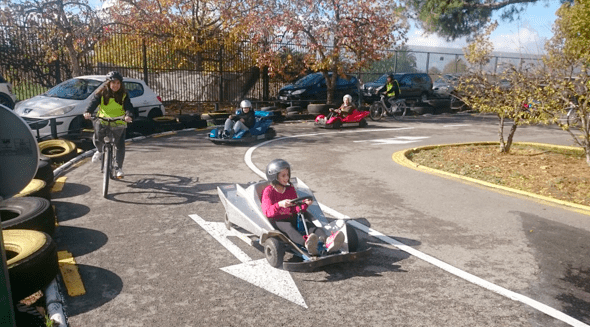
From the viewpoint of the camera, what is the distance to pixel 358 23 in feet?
75.4

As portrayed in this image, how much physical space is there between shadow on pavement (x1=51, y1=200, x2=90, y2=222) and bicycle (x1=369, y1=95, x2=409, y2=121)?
52.1ft

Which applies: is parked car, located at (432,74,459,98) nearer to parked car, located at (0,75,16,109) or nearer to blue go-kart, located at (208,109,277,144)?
blue go-kart, located at (208,109,277,144)

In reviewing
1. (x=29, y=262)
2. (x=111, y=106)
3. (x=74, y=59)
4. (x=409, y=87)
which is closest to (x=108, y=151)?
(x=111, y=106)

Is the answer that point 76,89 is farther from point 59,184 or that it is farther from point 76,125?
point 59,184

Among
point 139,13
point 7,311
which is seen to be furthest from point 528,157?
point 139,13

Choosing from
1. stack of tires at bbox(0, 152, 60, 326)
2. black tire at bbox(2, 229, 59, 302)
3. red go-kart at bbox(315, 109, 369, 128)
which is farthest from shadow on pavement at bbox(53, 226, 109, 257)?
red go-kart at bbox(315, 109, 369, 128)

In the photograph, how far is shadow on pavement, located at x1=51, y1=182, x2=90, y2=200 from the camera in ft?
25.9

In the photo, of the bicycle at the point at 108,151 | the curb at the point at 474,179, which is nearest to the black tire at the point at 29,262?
the bicycle at the point at 108,151

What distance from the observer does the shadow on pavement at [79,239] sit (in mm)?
5605

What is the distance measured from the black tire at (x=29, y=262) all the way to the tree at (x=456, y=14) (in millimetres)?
29547

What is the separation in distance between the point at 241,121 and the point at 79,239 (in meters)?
8.20

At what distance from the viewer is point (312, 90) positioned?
78.7 feet

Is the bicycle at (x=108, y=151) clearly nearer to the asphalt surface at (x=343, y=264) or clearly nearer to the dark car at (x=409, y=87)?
the asphalt surface at (x=343, y=264)

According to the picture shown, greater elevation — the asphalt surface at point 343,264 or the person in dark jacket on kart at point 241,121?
the person in dark jacket on kart at point 241,121
